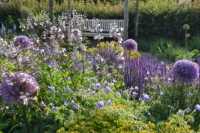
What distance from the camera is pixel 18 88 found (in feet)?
7.43

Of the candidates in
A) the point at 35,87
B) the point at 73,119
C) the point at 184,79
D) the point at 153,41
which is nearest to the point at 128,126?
the point at 73,119

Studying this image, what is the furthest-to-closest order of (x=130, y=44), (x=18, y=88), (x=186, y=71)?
(x=130, y=44) → (x=186, y=71) → (x=18, y=88)

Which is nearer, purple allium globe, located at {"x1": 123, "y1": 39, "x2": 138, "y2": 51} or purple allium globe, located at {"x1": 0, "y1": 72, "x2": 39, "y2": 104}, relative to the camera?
purple allium globe, located at {"x1": 0, "y1": 72, "x2": 39, "y2": 104}

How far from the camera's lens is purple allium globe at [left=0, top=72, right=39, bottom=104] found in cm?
227

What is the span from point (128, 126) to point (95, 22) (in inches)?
93.3

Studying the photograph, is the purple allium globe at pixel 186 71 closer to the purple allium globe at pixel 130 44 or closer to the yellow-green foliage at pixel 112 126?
the yellow-green foliage at pixel 112 126

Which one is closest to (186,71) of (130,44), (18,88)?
(18,88)

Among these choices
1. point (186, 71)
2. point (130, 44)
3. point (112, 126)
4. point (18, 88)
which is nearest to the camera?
point (18, 88)

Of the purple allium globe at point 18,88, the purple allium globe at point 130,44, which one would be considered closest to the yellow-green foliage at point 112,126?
the purple allium globe at point 18,88

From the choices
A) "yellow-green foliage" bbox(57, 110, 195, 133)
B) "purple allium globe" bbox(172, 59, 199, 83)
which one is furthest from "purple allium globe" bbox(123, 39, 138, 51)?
"yellow-green foliage" bbox(57, 110, 195, 133)

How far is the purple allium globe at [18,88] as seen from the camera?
2.27 meters

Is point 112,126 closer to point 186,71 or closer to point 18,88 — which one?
point 18,88

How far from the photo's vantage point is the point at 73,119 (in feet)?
8.61

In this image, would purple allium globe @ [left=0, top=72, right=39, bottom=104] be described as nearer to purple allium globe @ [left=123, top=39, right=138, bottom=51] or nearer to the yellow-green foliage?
→ the yellow-green foliage
